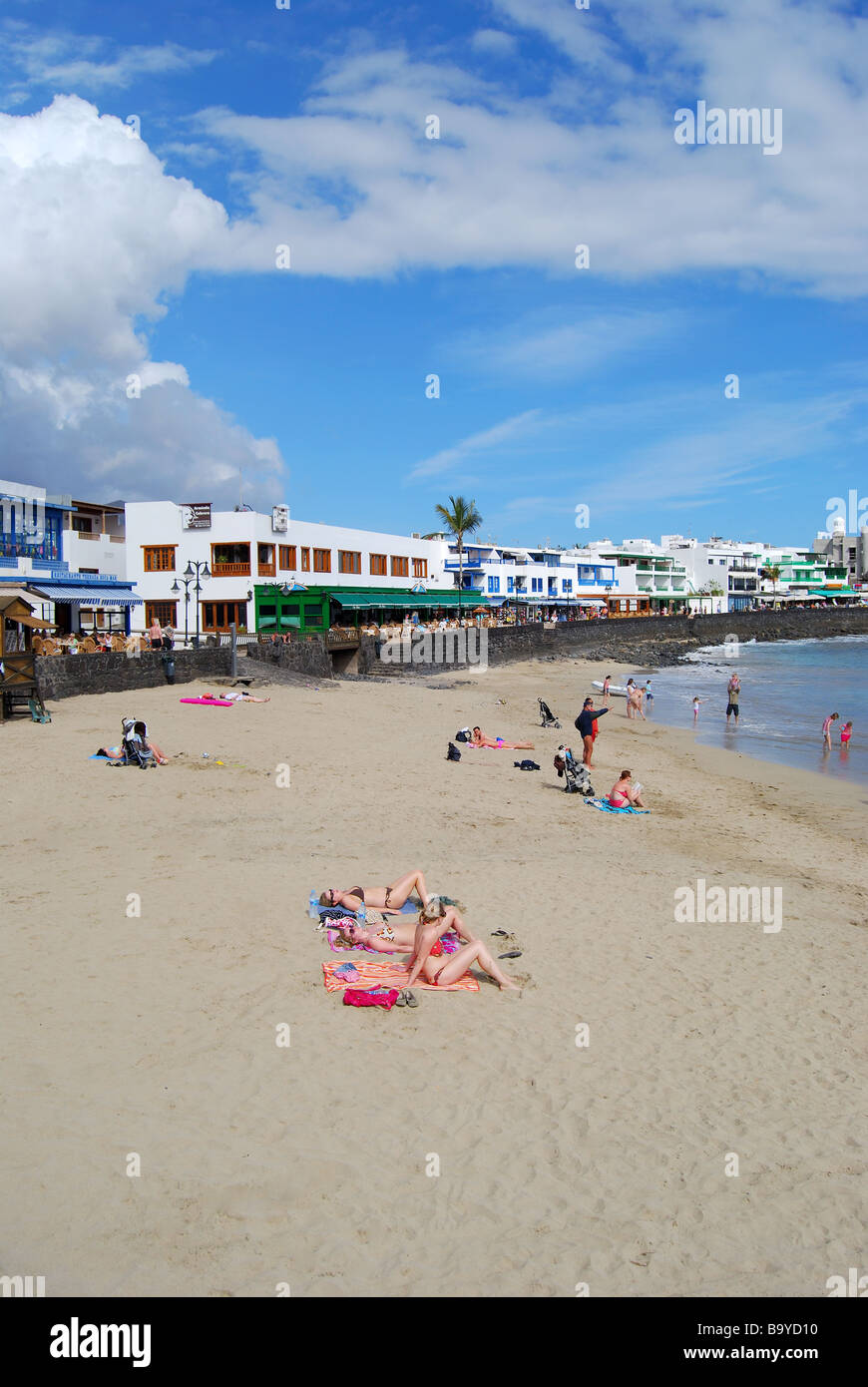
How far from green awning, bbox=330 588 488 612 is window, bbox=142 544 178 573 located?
24.8ft

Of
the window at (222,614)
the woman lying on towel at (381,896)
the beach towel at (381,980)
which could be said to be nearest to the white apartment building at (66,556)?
the window at (222,614)

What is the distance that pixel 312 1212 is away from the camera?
443 centimetres

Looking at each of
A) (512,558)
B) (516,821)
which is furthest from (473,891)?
(512,558)

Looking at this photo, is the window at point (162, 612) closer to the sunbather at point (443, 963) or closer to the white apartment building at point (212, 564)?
Result: the white apartment building at point (212, 564)

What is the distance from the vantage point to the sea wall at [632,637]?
143ft

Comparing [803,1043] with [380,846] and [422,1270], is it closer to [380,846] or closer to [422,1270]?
[422,1270]

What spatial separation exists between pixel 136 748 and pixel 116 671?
9.27 meters

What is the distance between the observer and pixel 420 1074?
5.79 meters

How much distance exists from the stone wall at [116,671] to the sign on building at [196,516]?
14.5 metres

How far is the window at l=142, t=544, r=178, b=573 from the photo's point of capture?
135 ft

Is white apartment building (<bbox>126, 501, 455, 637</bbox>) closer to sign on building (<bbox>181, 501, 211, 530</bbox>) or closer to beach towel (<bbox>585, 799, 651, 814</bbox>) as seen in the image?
sign on building (<bbox>181, 501, 211, 530</bbox>)

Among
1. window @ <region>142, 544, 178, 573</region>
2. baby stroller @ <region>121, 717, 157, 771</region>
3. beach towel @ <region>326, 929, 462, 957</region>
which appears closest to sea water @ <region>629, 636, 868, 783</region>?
baby stroller @ <region>121, 717, 157, 771</region>
